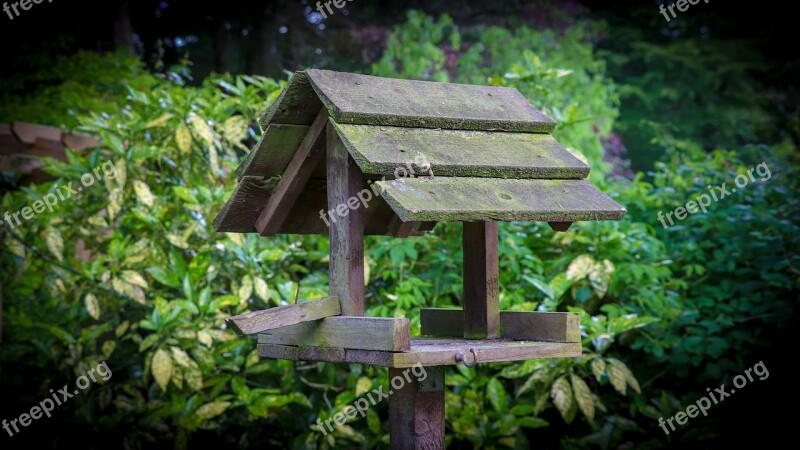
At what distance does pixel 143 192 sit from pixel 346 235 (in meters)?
2.33

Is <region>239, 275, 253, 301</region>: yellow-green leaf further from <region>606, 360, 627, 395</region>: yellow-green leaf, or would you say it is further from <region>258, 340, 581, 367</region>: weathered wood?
<region>606, 360, 627, 395</region>: yellow-green leaf

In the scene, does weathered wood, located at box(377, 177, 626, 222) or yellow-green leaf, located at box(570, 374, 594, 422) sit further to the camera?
yellow-green leaf, located at box(570, 374, 594, 422)

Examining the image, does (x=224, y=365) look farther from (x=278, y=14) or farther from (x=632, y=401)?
(x=278, y=14)

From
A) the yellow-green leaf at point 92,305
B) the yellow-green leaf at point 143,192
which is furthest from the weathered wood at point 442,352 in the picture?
the yellow-green leaf at point 143,192

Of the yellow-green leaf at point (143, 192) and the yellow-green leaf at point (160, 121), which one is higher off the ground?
the yellow-green leaf at point (160, 121)

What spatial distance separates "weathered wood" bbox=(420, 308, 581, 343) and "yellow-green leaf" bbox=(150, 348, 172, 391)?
1566 millimetres

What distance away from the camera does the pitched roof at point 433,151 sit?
9.14ft

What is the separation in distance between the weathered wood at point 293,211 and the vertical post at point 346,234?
0.31 meters

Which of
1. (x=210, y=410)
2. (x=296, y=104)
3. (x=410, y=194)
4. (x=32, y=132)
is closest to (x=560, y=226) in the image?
(x=410, y=194)

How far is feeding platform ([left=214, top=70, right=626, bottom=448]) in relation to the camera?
2.81 metres

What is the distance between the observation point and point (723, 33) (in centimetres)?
1652

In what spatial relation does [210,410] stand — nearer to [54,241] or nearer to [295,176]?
[54,241]

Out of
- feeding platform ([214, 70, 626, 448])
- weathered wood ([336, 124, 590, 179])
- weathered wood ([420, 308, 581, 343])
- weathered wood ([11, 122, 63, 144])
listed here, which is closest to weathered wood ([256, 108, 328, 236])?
feeding platform ([214, 70, 626, 448])

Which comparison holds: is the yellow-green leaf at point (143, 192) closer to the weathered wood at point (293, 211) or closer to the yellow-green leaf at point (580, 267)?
the weathered wood at point (293, 211)
